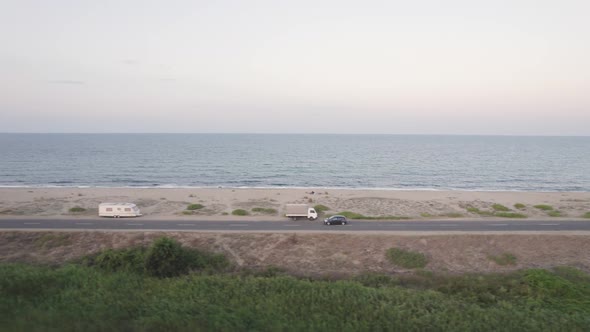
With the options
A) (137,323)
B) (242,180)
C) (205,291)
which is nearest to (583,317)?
(205,291)

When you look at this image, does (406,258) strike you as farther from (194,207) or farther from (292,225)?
(194,207)

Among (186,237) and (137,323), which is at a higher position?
(137,323)

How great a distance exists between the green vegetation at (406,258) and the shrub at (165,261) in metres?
15.0

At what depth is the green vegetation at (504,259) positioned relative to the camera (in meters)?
26.3

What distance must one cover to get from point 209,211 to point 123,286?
20878 millimetres

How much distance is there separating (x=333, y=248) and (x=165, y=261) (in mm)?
12708

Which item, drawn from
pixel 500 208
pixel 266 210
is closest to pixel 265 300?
pixel 266 210

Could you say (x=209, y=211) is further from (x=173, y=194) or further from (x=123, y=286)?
(x=123, y=286)

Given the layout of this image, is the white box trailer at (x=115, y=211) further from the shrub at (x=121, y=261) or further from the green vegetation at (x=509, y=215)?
the green vegetation at (x=509, y=215)

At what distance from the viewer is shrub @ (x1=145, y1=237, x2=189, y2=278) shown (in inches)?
887

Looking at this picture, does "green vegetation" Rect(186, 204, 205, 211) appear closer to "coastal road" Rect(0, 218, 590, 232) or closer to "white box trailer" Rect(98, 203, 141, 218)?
"coastal road" Rect(0, 218, 590, 232)

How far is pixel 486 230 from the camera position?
32.2 m

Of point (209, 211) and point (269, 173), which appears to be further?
point (269, 173)

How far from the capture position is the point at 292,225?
3394 centimetres
